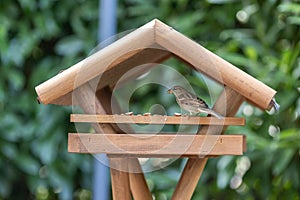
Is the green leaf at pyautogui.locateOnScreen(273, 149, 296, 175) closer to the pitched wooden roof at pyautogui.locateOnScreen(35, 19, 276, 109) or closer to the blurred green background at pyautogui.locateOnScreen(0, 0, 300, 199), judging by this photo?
the blurred green background at pyautogui.locateOnScreen(0, 0, 300, 199)

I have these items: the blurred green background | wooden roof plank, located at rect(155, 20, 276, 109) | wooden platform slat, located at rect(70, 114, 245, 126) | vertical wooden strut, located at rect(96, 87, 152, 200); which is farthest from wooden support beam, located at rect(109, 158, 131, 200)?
the blurred green background

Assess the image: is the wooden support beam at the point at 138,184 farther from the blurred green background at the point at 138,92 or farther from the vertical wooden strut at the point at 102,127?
the blurred green background at the point at 138,92

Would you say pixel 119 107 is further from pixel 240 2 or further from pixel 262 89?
pixel 240 2

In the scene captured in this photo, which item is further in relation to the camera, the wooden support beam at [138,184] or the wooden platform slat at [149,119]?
the wooden support beam at [138,184]

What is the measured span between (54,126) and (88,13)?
42cm

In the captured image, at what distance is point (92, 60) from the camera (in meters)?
1.12

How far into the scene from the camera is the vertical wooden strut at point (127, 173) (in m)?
1.21

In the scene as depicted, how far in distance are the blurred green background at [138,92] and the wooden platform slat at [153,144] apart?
2.83 ft

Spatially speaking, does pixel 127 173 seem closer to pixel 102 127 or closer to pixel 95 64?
pixel 102 127

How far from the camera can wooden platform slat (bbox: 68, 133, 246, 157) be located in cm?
112

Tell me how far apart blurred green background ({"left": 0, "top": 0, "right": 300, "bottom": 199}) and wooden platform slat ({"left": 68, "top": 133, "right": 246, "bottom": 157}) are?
0.86 meters

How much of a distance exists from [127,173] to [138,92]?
0.96 metres

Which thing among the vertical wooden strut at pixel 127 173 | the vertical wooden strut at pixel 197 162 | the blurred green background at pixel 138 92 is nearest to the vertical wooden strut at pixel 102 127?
the vertical wooden strut at pixel 127 173

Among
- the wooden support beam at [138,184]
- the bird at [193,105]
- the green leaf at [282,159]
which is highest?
the bird at [193,105]
